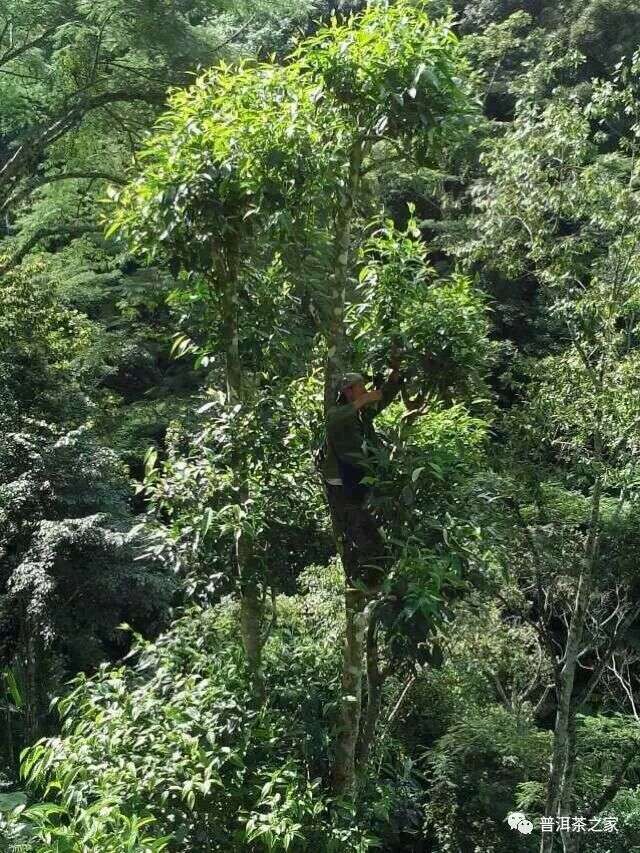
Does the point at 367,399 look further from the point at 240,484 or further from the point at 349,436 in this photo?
the point at 240,484

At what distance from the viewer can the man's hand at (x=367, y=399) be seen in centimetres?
338

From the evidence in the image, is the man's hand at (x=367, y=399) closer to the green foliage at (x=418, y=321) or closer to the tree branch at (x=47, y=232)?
the green foliage at (x=418, y=321)

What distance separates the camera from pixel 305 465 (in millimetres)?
3975

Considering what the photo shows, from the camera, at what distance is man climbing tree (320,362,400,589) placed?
3432mm

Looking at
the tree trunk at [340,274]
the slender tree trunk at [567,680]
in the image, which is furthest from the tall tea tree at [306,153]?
the slender tree trunk at [567,680]

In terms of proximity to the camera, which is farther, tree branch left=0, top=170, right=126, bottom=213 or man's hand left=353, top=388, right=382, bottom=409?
tree branch left=0, top=170, right=126, bottom=213

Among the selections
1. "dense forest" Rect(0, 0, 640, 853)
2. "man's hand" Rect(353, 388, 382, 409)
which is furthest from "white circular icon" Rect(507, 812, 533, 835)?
"man's hand" Rect(353, 388, 382, 409)

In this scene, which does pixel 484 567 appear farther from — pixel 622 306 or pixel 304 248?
pixel 622 306

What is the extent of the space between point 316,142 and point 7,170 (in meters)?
5.20

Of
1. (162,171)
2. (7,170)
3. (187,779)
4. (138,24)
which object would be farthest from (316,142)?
(7,170)

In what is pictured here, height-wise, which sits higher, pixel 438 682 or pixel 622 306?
pixel 622 306

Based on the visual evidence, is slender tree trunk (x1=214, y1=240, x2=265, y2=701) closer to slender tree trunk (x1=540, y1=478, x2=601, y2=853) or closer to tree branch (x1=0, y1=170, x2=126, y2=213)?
slender tree trunk (x1=540, y1=478, x2=601, y2=853)

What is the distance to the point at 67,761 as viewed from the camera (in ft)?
10.5

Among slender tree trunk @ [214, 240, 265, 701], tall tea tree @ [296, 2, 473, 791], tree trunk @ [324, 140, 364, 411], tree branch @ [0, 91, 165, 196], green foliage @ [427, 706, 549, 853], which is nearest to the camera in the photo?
tall tea tree @ [296, 2, 473, 791]
